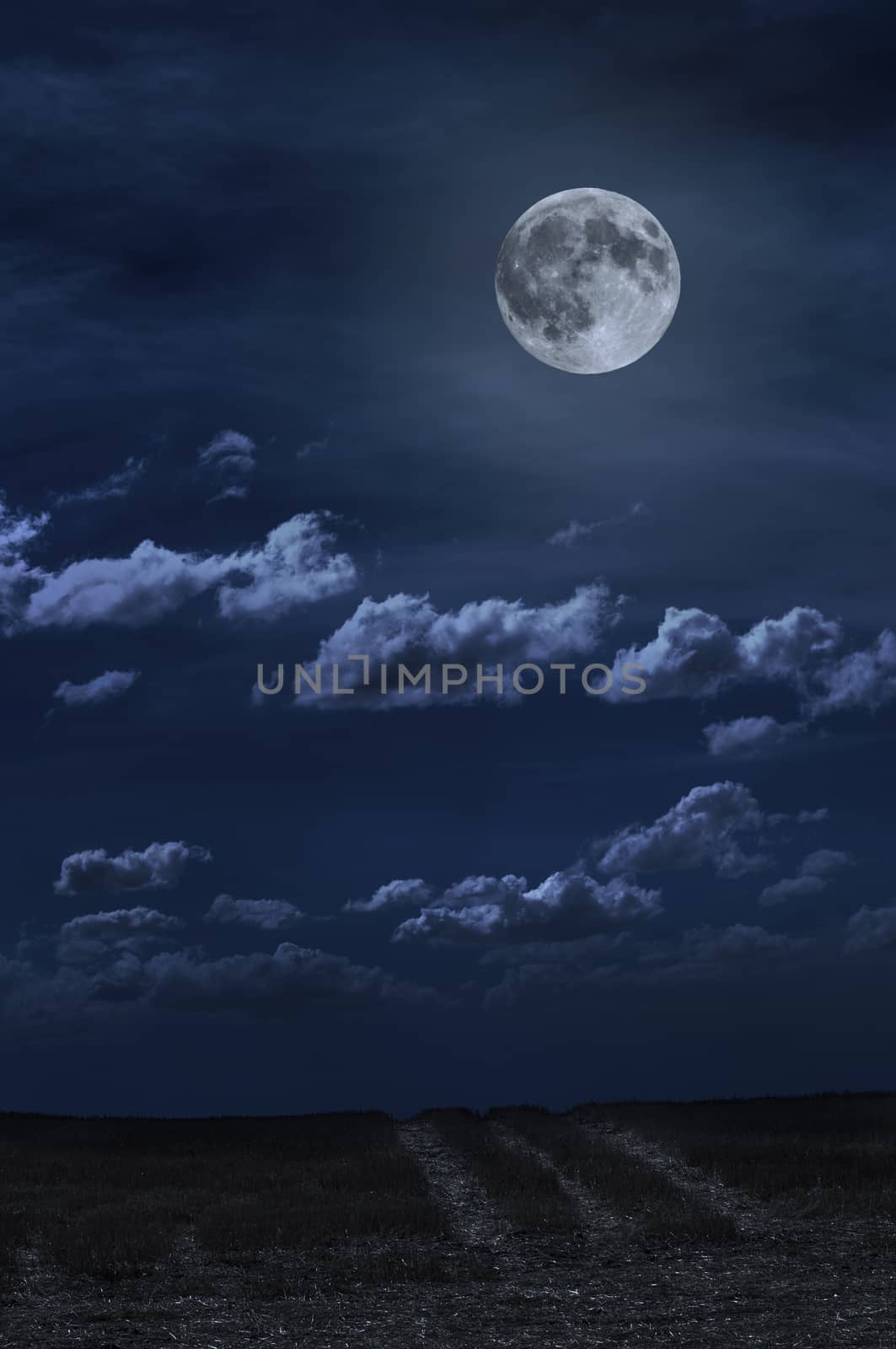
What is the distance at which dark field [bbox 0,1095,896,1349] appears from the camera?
16.9 meters

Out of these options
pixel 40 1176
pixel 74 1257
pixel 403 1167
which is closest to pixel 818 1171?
pixel 403 1167

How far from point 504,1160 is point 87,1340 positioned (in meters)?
14.2

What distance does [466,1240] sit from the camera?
2178cm

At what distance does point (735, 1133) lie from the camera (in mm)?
32625

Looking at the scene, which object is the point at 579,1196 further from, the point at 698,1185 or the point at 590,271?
the point at 590,271

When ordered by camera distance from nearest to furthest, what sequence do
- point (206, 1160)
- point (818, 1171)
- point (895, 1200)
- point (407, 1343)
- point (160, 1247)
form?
point (407, 1343) → point (160, 1247) → point (895, 1200) → point (818, 1171) → point (206, 1160)

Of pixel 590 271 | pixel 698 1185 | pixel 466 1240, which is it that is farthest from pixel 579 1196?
pixel 590 271

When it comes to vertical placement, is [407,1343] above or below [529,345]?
below

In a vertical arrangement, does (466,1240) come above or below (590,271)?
below

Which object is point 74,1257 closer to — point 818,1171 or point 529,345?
point 818,1171

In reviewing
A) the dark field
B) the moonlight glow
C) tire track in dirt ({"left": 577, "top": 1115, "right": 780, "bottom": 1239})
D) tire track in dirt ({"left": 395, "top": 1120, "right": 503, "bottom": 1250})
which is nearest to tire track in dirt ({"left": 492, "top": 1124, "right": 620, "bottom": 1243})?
the dark field

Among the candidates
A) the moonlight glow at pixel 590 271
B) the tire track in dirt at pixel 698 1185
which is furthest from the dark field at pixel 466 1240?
the moonlight glow at pixel 590 271

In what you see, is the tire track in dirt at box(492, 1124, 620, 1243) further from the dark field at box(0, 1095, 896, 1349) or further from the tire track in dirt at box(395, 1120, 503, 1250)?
the tire track in dirt at box(395, 1120, 503, 1250)

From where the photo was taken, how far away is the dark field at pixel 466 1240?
1691 cm
